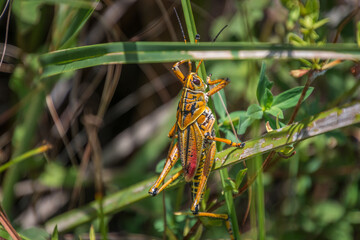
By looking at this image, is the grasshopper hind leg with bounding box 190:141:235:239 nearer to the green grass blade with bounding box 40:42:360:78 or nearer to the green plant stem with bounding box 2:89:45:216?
the green grass blade with bounding box 40:42:360:78

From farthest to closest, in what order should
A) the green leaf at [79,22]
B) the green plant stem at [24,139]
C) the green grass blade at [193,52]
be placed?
the green plant stem at [24,139] < the green leaf at [79,22] < the green grass blade at [193,52]

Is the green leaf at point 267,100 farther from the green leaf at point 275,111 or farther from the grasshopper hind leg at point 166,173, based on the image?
the grasshopper hind leg at point 166,173

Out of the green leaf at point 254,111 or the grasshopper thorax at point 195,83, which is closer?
the green leaf at point 254,111

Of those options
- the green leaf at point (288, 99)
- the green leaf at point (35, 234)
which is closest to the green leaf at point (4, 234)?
the green leaf at point (35, 234)

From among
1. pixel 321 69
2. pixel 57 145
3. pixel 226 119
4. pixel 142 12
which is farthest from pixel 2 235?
pixel 142 12

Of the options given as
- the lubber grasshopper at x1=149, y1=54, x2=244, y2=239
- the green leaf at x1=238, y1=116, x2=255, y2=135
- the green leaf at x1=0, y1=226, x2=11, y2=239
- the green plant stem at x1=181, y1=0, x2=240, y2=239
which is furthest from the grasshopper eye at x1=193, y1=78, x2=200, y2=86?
the green leaf at x1=0, y1=226, x2=11, y2=239

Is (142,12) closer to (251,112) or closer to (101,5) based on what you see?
(101,5)
